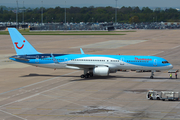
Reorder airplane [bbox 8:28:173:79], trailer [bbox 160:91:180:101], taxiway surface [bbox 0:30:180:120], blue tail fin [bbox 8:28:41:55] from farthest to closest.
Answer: blue tail fin [bbox 8:28:41:55] → airplane [bbox 8:28:173:79] → trailer [bbox 160:91:180:101] → taxiway surface [bbox 0:30:180:120]

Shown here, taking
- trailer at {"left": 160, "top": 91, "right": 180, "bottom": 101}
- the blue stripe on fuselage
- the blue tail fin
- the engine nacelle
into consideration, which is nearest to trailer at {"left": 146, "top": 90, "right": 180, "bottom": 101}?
trailer at {"left": 160, "top": 91, "right": 180, "bottom": 101}

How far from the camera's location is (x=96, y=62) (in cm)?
5194

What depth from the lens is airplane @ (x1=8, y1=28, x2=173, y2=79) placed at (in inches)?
2002

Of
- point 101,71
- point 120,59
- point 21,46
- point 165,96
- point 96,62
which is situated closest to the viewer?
point 165,96

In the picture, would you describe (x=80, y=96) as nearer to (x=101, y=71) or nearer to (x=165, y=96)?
(x=101, y=71)

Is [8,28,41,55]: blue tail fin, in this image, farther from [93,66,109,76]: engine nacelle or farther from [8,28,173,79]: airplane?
[93,66,109,76]: engine nacelle

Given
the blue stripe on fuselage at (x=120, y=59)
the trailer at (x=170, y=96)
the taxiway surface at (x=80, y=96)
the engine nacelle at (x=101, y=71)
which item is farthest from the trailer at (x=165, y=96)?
the blue stripe on fuselage at (x=120, y=59)

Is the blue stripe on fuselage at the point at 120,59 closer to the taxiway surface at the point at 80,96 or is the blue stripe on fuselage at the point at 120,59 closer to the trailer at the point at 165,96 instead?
the taxiway surface at the point at 80,96

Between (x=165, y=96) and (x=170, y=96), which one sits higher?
(x=170, y=96)

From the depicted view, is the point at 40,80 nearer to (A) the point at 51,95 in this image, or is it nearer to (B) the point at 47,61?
(B) the point at 47,61

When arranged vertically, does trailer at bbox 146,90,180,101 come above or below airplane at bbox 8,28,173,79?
below

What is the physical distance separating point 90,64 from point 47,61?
789 centimetres

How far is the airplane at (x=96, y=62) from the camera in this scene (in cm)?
5084

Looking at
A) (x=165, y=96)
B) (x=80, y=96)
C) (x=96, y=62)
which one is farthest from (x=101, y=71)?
(x=165, y=96)
